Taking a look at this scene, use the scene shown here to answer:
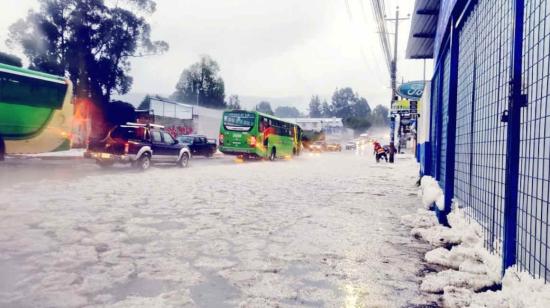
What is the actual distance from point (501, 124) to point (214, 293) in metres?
3.31

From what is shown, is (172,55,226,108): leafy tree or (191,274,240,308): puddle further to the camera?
(172,55,226,108): leafy tree

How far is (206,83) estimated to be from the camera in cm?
7825

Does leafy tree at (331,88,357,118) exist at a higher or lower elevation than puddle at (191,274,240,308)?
higher

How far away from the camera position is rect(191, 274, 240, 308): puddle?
3.16 meters

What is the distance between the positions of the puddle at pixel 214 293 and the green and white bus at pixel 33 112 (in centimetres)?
1337

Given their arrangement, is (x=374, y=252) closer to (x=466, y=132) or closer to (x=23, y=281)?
(x=466, y=132)

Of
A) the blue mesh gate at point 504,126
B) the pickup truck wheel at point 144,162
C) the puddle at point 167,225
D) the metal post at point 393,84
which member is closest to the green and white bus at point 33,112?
the pickup truck wheel at point 144,162

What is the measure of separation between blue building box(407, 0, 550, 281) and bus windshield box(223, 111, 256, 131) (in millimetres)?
16651

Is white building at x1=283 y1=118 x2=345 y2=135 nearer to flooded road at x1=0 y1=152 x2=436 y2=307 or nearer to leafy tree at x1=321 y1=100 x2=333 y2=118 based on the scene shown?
leafy tree at x1=321 y1=100 x2=333 y2=118

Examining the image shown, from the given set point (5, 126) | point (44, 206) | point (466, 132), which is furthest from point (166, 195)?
point (5, 126)

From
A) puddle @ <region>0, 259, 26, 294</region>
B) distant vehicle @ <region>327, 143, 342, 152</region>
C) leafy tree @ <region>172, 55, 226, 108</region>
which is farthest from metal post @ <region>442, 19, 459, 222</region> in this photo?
leafy tree @ <region>172, 55, 226, 108</region>

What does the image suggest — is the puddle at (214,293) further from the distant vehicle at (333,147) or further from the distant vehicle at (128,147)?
the distant vehicle at (333,147)

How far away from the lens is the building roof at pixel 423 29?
34.8 ft

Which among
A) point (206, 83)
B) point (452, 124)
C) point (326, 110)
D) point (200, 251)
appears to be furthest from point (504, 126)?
point (326, 110)
